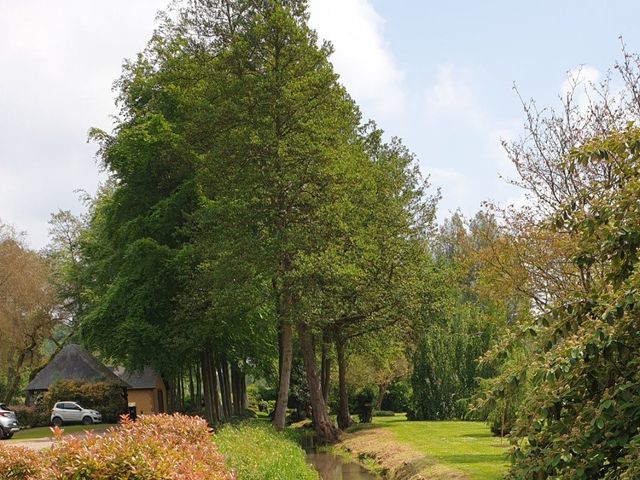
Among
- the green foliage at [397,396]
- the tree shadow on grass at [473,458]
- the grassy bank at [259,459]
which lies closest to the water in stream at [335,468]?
the tree shadow on grass at [473,458]

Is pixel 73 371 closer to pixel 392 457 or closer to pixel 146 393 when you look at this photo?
pixel 146 393

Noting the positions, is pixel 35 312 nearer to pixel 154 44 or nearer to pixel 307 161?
pixel 154 44

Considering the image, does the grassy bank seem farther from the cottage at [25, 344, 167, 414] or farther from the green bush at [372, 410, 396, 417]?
the green bush at [372, 410, 396, 417]

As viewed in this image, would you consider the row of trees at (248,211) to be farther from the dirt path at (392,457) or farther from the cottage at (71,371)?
the cottage at (71,371)

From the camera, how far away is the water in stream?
2230 cm

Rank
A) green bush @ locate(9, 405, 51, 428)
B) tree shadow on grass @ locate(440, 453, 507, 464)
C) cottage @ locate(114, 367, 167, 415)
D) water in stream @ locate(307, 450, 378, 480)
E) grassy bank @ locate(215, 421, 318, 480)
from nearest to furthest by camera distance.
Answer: grassy bank @ locate(215, 421, 318, 480)
tree shadow on grass @ locate(440, 453, 507, 464)
water in stream @ locate(307, 450, 378, 480)
green bush @ locate(9, 405, 51, 428)
cottage @ locate(114, 367, 167, 415)

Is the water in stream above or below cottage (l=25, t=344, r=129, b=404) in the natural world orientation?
below

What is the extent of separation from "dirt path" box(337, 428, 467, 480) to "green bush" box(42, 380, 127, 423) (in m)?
18.9

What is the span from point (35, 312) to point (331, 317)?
2665 centimetres

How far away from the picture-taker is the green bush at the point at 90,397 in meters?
46.7

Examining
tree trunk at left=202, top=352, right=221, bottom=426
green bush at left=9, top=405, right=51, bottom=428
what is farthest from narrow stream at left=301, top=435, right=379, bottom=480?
green bush at left=9, top=405, right=51, bottom=428

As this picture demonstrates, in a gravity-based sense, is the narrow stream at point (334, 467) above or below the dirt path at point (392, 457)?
below

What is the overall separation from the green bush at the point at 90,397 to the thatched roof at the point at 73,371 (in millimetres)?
1281

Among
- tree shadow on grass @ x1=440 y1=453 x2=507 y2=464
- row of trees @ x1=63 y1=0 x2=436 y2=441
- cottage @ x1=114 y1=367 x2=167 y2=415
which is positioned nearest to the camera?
tree shadow on grass @ x1=440 y1=453 x2=507 y2=464
